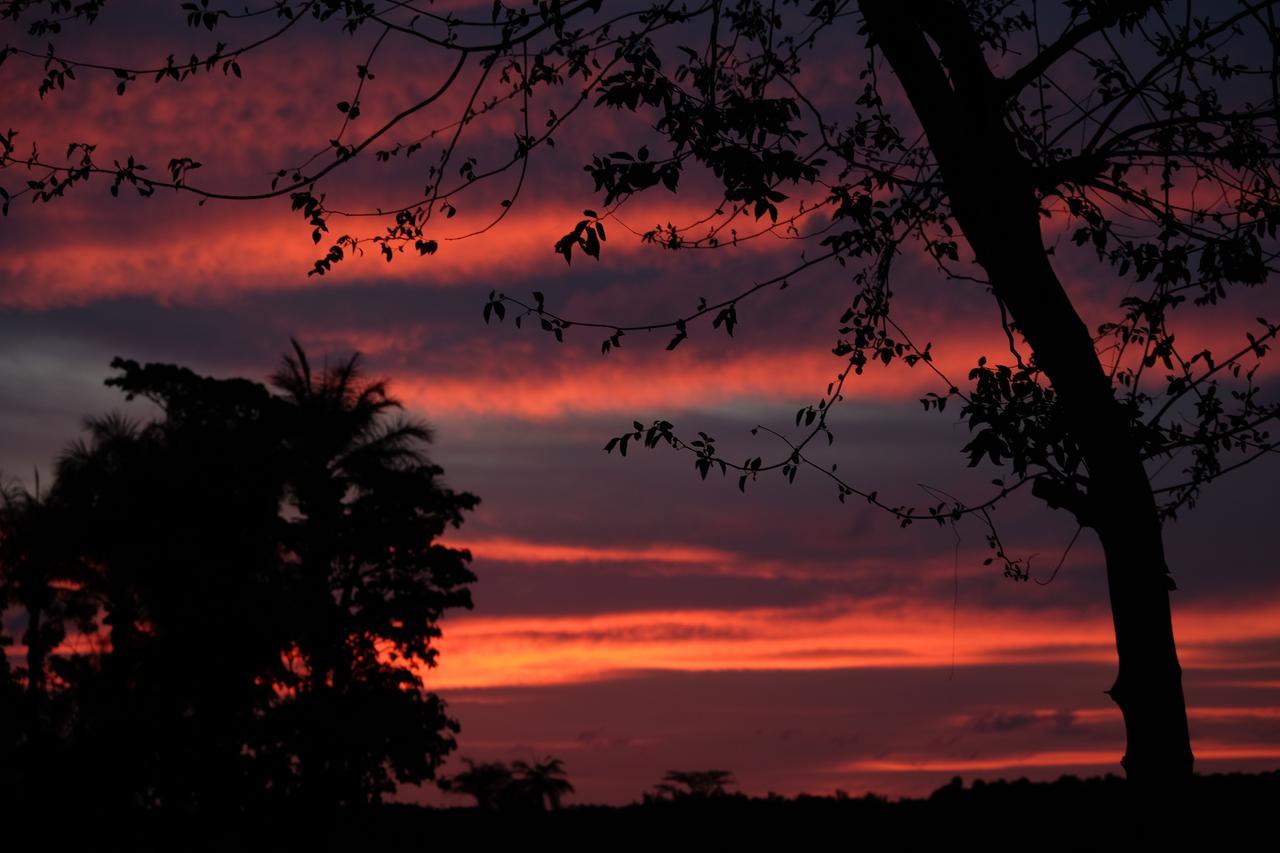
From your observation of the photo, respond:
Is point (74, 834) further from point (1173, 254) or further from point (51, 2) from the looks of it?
point (1173, 254)

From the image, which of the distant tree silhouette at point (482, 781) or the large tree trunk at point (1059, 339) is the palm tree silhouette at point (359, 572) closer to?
the distant tree silhouette at point (482, 781)

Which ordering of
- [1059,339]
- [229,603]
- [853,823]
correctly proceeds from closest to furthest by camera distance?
1. [1059,339]
2. [853,823]
3. [229,603]

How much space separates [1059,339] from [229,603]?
2894 centimetres

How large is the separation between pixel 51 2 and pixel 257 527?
84.5 feet

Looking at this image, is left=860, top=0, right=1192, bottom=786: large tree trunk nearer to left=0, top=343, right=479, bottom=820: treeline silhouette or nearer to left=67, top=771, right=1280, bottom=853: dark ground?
left=67, top=771, right=1280, bottom=853: dark ground

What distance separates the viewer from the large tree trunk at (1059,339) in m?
8.40

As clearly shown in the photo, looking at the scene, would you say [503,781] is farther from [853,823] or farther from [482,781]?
[853,823]

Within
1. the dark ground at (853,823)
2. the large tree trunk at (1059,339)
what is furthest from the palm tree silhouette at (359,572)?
the large tree trunk at (1059,339)

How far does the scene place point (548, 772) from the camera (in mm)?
40000

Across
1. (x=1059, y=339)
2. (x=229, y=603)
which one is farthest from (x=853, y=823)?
(x=229, y=603)

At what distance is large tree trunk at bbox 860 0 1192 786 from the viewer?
27.6 ft

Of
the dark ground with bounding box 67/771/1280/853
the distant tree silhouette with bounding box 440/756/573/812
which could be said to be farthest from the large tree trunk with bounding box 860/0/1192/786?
the distant tree silhouette with bounding box 440/756/573/812

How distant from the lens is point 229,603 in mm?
33781

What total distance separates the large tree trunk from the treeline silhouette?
27.8 metres
